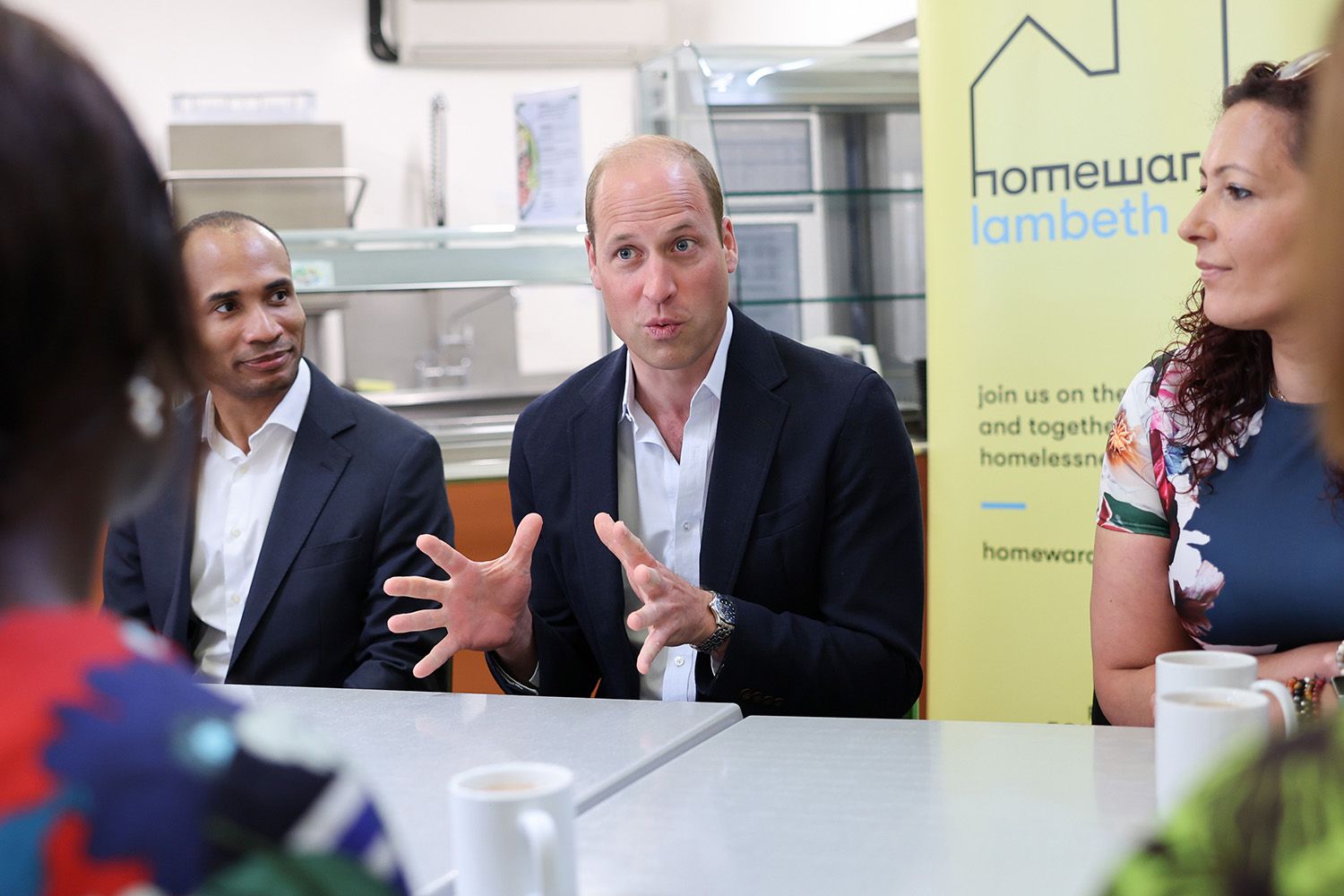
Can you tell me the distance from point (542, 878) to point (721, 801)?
335 mm

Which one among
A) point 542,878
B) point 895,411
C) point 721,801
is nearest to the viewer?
point 542,878

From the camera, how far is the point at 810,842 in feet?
3.60

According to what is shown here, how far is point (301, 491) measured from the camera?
207 cm

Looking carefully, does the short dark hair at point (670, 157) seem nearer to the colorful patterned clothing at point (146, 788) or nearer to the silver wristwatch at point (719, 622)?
the silver wristwatch at point (719, 622)

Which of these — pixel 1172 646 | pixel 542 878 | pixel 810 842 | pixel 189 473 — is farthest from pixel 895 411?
pixel 189 473

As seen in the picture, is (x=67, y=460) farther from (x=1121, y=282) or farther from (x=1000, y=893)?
(x=1121, y=282)

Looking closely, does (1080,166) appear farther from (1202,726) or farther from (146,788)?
(146,788)

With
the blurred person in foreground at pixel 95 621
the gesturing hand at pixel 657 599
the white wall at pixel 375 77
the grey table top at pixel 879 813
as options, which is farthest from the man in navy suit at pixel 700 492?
the white wall at pixel 375 77

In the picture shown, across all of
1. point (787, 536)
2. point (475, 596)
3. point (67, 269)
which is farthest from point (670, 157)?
point (67, 269)

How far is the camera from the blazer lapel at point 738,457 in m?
1.89

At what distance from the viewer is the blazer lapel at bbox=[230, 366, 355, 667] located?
2.01 meters

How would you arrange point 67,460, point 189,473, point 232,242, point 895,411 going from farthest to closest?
point 232,242, point 895,411, point 189,473, point 67,460

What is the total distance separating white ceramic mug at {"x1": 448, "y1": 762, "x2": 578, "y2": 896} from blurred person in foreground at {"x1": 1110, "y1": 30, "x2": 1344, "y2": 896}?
0.52 metres

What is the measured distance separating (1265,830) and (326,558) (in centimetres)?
174
